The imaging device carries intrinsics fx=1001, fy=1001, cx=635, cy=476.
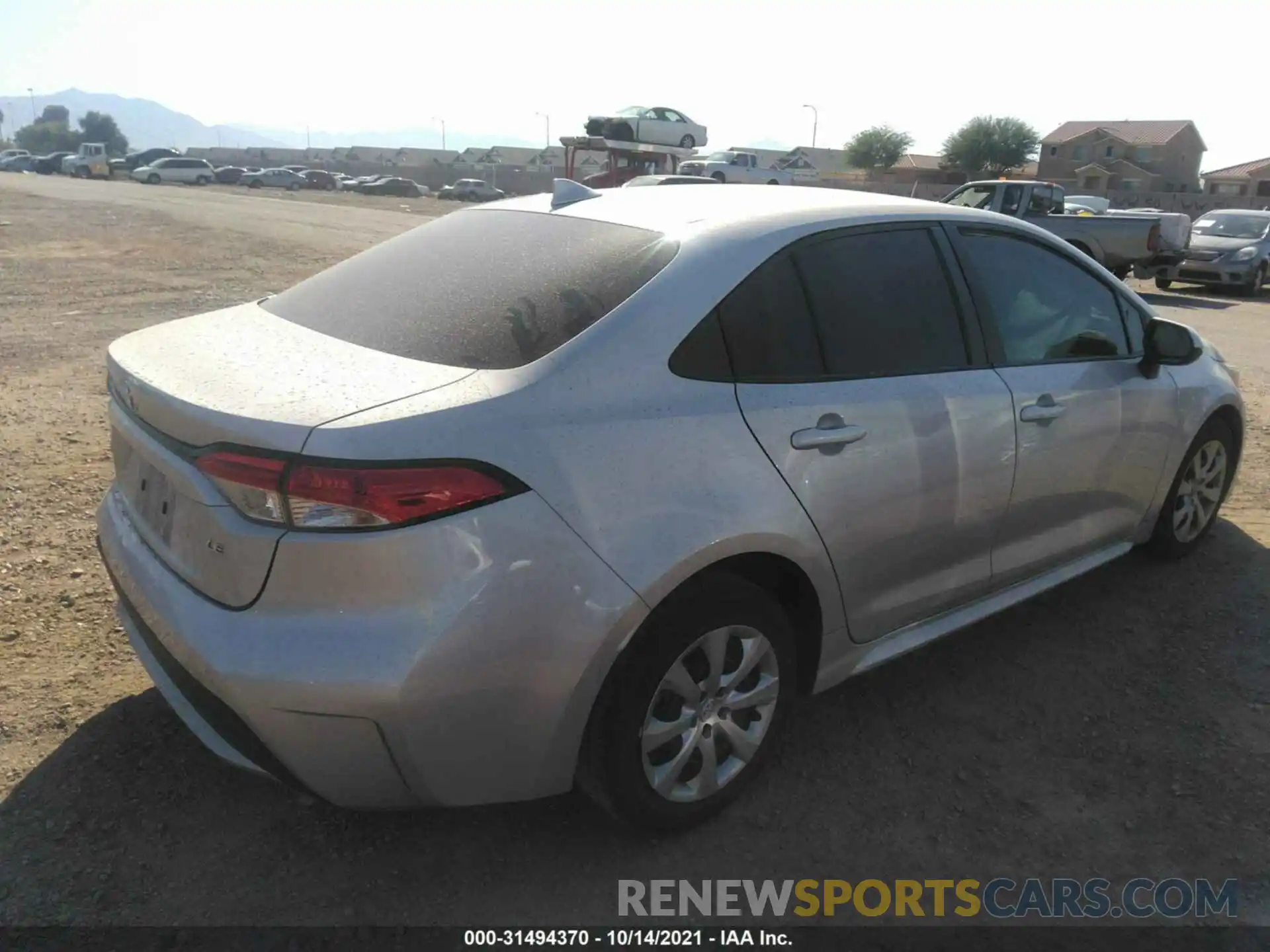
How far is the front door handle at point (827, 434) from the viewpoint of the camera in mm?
2738

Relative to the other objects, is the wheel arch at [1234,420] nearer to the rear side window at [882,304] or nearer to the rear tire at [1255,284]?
Result: the rear side window at [882,304]

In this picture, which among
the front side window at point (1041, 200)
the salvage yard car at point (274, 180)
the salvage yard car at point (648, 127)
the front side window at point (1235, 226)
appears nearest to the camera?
the front side window at point (1041, 200)

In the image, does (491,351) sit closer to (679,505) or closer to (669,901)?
(679,505)

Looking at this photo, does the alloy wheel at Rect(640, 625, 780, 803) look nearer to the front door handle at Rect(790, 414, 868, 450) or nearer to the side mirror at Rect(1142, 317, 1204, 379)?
the front door handle at Rect(790, 414, 868, 450)

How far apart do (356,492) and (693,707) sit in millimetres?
1091

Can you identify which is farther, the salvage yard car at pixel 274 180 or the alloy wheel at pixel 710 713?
the salvage yard car at pixel 274 180

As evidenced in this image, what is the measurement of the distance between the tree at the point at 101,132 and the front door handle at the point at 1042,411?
15244 centimetres

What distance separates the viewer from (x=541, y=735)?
2.37 meters

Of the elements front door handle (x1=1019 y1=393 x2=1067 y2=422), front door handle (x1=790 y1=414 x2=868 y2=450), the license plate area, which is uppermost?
front door handle (x1=790 y1=414 x2=868 y2=450)

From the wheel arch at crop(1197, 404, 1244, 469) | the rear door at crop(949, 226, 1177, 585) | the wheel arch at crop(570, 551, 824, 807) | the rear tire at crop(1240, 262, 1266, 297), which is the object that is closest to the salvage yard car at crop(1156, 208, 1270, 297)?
the rear tire at crop(1240, 262, 1266, 297)

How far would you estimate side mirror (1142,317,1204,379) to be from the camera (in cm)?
395

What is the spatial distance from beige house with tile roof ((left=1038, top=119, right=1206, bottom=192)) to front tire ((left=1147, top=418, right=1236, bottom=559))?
3337 inches

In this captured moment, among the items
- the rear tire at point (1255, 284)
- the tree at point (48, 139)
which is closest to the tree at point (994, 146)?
the rear tire at point (1255, 284)

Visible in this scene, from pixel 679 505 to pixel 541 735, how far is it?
25.3 inches
